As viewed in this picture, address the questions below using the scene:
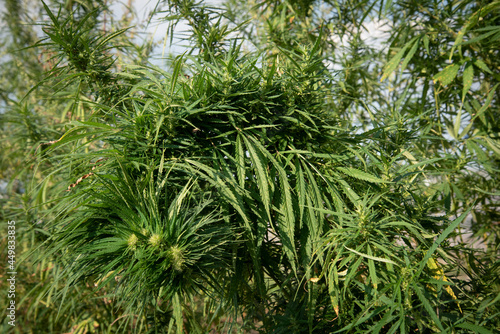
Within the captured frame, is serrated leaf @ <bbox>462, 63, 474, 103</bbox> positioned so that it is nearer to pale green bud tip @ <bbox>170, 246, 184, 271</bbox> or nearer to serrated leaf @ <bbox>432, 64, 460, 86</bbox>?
serrated leaf @ <bbox>432, 64, 460, 86</bbox>

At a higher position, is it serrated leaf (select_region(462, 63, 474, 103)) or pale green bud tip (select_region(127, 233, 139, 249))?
serrated leaf (select_region(462, 63, 474, 103))

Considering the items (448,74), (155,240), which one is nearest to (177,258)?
(155,240)

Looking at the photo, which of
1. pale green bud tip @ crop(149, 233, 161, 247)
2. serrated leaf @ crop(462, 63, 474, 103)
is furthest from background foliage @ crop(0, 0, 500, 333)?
serrated leaf @ crop(462, 63, 474, 103)

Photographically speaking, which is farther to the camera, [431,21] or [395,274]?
[431,21]

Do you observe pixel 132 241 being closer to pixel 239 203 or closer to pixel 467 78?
pixel 239 203

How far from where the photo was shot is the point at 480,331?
1.75ft

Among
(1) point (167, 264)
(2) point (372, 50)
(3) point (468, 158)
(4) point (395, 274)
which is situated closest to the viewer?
(1) point (167, 264)

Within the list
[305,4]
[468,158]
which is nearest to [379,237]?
[468,158]

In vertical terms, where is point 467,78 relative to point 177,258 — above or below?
above

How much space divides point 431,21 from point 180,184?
1.05m

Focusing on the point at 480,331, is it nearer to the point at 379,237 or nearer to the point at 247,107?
the point at 379,237

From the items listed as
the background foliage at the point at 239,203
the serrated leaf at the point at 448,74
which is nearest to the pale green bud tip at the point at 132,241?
the background foliage at the point at 239,203

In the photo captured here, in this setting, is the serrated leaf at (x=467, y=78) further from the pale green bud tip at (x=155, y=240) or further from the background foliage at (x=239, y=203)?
the pale green bud tip at (x=155, y=240)

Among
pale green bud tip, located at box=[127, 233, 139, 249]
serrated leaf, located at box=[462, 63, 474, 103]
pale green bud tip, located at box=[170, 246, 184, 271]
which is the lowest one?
pale green bud tip, located at box=[170, 246, 184, 271]
